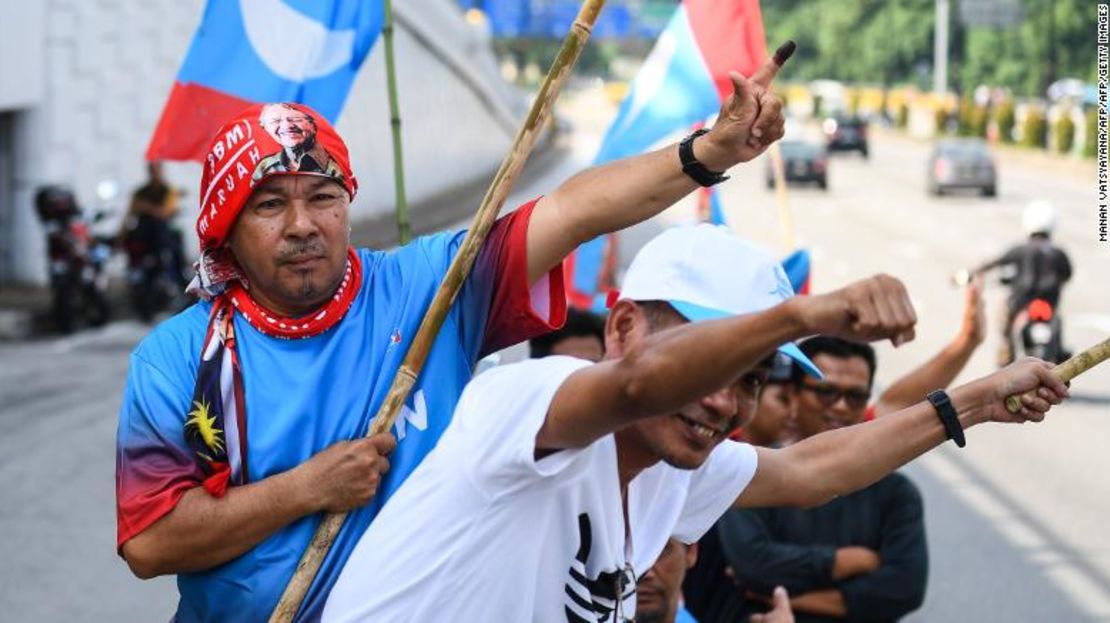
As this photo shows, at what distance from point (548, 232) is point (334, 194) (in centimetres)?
40

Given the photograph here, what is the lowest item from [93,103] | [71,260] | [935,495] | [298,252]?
[935,495]

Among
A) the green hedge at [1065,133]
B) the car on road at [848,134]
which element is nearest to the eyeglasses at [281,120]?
the green hedge at [1065,133]

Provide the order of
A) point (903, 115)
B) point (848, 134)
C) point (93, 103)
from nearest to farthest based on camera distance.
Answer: point (93, 103)
point (848, 134)
point (903, 115)

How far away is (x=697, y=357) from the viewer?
8.54 ft

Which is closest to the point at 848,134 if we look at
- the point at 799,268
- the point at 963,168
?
the point at 963,168

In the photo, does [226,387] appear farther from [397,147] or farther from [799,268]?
[799,268]

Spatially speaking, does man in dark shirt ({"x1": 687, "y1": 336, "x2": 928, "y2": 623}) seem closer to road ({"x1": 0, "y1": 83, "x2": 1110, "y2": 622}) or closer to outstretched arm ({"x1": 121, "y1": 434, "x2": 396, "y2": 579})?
outstretched arm ({"x1": 121, "y1": 434, "x2": 396, "y2": 579})

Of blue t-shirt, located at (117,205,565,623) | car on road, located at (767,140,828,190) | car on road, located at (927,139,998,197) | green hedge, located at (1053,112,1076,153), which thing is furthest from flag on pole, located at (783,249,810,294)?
green hedge, located at (1053,112,1076,153)

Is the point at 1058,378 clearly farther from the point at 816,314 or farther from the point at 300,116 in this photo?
the point at 300,116

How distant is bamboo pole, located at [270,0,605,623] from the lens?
3.38 m

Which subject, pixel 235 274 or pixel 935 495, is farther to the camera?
pixel 935 495

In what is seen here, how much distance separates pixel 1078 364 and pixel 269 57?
277 cm

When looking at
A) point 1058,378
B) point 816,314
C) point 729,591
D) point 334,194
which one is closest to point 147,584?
point 729,591

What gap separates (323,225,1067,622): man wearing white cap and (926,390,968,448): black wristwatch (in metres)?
0.37
